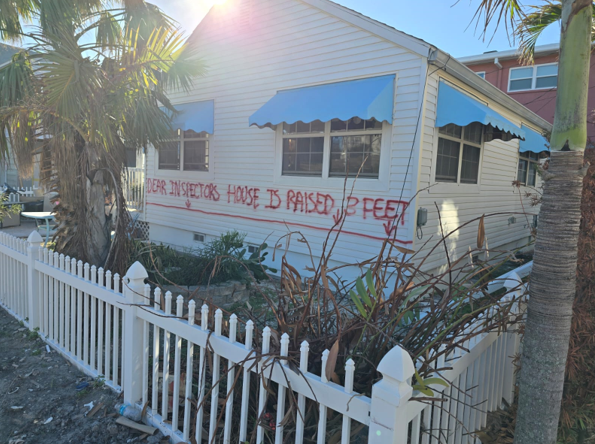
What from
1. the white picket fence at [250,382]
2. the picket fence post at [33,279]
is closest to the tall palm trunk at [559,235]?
the white picket fence at [250,382]

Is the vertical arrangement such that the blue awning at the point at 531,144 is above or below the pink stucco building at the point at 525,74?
below

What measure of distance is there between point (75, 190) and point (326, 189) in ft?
12.9

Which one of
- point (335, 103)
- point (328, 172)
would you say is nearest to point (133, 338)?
point (335, 103)

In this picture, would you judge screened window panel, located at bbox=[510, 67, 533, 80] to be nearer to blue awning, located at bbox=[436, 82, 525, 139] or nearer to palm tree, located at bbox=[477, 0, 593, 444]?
blue awning, located at bbox=[436, 82, 525, 139]

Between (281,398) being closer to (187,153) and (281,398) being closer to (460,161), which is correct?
(460,161)

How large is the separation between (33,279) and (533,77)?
68.2 feet

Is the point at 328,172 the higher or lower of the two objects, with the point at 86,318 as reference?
higher

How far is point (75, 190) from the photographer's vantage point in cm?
560

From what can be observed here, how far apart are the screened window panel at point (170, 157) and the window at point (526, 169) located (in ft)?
31.7

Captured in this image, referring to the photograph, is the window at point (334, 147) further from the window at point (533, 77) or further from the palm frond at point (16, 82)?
the window at point (533, 77)

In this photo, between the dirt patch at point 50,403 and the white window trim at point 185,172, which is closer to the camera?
the dirt patch at point 50,403

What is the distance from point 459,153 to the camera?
7.77 m

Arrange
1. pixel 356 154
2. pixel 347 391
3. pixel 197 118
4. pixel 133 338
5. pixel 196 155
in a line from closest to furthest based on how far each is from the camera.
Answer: pixel 347 391, pixel 133 338, pixel 356 154, pixel 197 118, pixel 196 155

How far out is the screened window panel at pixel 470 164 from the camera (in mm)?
8100
